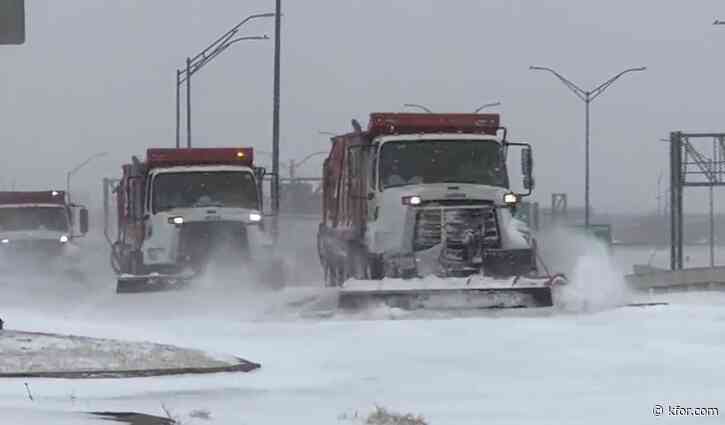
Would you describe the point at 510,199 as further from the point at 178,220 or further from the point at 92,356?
the point at 92,356

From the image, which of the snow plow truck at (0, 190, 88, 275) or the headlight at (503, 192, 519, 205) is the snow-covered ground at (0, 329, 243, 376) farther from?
the snow plow truck at (0, 190, 88, 275)

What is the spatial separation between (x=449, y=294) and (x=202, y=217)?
25.6 feet

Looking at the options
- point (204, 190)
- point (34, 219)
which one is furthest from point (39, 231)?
point (204, 190)

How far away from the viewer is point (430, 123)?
23.2 meters

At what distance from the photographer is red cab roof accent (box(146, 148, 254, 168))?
27.8 meters

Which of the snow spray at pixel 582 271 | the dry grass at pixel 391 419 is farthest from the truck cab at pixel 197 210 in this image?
the dry grass at pixel 391 419

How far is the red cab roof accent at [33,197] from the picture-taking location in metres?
36.6

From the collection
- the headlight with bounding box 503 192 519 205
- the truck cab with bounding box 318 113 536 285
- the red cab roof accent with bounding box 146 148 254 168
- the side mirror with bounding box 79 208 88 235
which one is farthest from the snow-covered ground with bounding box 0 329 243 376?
the side mirror with bounding box 79 208 88 235

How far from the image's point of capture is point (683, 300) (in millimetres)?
23719

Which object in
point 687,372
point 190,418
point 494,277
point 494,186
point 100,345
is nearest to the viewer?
point 190,418

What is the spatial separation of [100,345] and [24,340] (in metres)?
0.88

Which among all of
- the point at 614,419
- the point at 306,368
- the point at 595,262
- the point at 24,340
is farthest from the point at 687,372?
the point at 595,262

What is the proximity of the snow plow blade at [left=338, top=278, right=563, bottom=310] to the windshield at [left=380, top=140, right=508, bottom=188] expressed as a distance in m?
2.51

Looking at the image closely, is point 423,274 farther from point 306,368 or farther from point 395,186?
point 306,368
